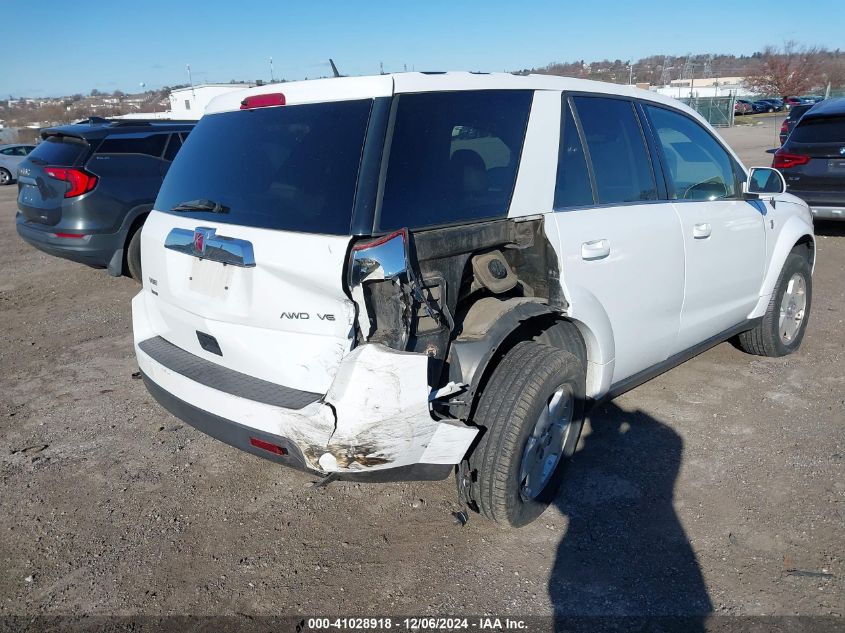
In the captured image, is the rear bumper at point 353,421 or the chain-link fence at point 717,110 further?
the chain-link fence at point 717,110

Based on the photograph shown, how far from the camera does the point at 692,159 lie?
424cm

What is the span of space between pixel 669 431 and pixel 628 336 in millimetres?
885

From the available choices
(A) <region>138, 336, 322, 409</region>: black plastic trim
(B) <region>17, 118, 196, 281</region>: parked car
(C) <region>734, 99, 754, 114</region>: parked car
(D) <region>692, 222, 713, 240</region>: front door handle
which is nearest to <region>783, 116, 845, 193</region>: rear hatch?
(D) <region>692, 222, 713, 240</region>: front door handle

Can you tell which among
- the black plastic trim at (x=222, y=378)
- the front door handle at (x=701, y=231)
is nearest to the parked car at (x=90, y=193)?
the black plastic trim at (x=222, y=378)

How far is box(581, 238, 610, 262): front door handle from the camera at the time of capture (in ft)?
10.4

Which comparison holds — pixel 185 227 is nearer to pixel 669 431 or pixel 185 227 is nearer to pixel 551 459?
pixel 551 459

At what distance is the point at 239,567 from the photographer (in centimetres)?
294

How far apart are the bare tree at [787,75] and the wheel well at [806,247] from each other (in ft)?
153

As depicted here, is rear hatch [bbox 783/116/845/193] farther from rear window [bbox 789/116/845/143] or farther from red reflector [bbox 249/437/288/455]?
red reflector [bbox 249/437/288/455]

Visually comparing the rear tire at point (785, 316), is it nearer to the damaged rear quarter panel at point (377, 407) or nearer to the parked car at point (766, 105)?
the damaged rear quarter panel at point (377, 407)

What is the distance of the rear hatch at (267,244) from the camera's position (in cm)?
249

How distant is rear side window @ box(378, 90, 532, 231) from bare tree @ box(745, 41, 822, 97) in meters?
49.9

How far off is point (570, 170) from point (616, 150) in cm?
52

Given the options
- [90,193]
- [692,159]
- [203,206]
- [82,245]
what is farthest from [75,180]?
[692,159]
